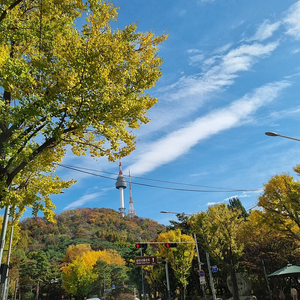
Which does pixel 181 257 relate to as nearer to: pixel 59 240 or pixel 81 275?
pixel 81 275

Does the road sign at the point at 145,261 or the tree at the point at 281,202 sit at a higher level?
the tree at the point at 281,202

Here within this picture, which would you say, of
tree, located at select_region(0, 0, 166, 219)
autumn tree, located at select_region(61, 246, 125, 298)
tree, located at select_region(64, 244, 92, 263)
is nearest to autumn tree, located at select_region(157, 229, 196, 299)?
autumn tree, located at select_region(61, 246, 125, 298)

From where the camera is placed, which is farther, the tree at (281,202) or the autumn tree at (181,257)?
the autumn tree at (181,257)

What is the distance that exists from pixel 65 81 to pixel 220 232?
971 inches

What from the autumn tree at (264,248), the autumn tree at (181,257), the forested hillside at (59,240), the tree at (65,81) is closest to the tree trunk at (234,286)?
the autumn tree at (264,248)

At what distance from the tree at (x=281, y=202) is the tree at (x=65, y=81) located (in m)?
15.1

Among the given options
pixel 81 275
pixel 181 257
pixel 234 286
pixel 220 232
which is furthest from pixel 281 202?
pixel 81 275

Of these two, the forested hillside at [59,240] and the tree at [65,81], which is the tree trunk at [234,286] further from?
the tree at [65,81]

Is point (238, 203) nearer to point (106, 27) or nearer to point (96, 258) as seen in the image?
point (96, 258)

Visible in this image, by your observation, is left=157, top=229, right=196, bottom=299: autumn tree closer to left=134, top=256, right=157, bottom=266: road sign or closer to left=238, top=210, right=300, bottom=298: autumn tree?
left=238, top=210, right=300, bottom=298: autumn tree

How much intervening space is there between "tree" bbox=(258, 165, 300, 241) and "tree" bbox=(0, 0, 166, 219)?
49.5 feet

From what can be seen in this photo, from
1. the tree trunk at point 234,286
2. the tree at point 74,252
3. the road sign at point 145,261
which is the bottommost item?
the tree trunk at point 234,286

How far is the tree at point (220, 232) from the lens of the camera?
84.5ft

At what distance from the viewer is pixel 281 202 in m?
18.6
